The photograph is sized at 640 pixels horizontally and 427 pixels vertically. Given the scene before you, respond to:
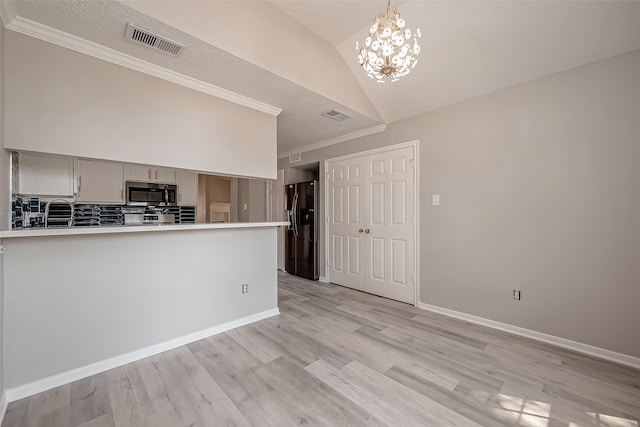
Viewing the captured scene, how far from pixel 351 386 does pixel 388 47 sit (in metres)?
2.33

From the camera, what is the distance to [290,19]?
240cm

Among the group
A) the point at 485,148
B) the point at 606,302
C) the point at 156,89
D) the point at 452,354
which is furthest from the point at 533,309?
the point at 156,89

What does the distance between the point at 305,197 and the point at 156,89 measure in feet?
9.54

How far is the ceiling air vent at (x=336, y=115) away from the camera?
3.21 meters

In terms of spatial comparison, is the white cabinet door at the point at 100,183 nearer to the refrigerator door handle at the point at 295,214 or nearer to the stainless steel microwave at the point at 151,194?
the stainless steel microwave at the point at 151,194

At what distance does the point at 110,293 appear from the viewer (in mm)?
2012

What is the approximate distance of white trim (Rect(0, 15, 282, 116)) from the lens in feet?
5.50

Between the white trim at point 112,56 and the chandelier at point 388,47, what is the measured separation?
5.03 ft

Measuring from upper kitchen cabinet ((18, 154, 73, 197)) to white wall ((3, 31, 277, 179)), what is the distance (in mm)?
1697

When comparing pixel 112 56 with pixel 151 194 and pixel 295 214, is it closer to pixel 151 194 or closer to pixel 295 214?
pixel 151 194

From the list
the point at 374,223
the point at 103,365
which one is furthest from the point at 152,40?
the point at 374,223

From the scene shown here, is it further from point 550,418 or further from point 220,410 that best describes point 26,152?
point 550,418

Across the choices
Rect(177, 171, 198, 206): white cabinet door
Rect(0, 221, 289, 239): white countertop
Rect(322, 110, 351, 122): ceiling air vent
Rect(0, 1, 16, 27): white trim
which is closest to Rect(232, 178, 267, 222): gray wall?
Rect(177, 171, 198, 206): white cabinet door

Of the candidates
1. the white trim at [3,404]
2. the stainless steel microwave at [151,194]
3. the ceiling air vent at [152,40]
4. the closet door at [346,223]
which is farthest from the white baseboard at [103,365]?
the stainless steel microwave at [151,194]
